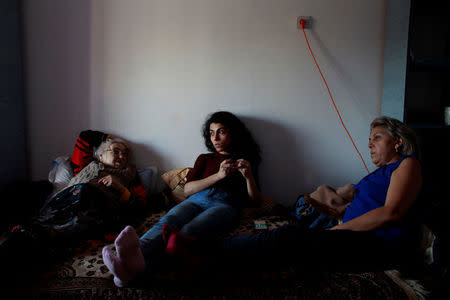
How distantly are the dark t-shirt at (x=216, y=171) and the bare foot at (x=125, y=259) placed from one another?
698 mm

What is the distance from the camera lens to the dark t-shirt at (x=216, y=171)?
173cm

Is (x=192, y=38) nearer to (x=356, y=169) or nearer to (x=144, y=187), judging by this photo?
(x=144, y=187)

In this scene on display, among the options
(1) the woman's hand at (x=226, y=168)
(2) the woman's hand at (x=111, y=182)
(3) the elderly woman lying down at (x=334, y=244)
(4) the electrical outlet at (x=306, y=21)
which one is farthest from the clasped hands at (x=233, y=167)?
(4) the electrical outlet at (x=306, y=21)

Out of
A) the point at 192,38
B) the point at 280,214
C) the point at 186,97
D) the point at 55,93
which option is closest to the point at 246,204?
the point at 280,214

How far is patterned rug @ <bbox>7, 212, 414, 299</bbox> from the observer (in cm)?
106

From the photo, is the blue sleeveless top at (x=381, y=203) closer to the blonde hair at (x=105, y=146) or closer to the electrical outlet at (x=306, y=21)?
the electrical outlet at (x=306, y=21)

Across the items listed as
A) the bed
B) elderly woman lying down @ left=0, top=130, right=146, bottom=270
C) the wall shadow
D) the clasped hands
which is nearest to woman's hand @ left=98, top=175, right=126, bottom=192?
elderly woman lying down @ left=0, top=130, right=146, bottom=270

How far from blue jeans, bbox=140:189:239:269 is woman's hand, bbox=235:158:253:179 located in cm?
19

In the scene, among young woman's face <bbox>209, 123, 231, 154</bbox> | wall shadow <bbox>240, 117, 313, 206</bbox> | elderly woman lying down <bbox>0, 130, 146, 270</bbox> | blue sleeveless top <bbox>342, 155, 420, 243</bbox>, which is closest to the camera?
blue sleeveless top <bbox>342, 155, 420, 243</bbox>

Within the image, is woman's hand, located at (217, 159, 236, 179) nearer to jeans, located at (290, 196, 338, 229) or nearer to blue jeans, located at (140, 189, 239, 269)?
blue jeans, located at (140, 189, 239, 269)

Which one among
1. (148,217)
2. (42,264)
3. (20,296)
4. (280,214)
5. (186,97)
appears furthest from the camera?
(186,97)

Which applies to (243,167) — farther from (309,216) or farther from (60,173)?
(60,173)

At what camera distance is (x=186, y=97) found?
205 cm

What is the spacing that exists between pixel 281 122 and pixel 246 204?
735mm
